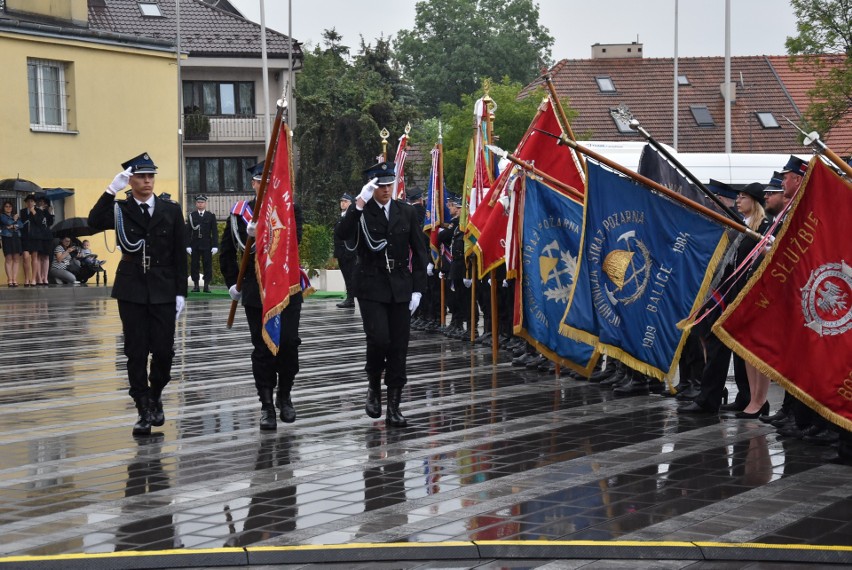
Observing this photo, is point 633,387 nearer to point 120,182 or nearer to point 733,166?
point 120,182

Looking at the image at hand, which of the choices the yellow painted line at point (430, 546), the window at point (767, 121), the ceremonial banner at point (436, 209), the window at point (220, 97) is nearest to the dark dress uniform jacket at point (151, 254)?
the yellow painted line at point (430, 546)

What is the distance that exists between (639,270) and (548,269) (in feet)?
6.50

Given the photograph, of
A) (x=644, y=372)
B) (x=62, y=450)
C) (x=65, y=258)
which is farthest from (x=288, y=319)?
(x=65, y=258)

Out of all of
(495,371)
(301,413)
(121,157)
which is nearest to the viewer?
(301,413)

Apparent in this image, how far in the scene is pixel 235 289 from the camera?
1053cm

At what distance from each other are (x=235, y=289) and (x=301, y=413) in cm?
135

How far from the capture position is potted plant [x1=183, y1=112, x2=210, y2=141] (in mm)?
49688

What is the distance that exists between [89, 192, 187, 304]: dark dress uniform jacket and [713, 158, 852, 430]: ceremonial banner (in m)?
4.26

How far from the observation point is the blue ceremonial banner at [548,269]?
13484 millimetres

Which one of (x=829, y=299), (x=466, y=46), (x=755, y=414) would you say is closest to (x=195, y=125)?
(x=755, y=414)

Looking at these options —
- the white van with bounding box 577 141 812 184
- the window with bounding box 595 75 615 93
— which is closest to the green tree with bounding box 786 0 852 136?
the white van with bounding box 577 141 812 184

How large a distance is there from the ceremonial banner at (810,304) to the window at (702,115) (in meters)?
46.9

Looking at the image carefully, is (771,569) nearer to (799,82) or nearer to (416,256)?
(416,256)

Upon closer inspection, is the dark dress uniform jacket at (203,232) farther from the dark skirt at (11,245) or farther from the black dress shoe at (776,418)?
the black dress shoe at (776,418)
